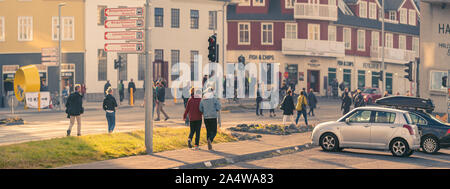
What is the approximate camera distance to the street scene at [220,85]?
18.2m

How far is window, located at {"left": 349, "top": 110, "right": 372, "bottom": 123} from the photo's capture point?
20172 mm

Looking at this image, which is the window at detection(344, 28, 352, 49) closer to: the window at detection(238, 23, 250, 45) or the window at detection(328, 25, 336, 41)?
the window at detection(328, 25, 336, 41)

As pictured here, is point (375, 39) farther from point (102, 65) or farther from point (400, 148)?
point (400, 148)

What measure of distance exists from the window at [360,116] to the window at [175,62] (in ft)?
127

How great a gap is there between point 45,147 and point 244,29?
47.9 metres

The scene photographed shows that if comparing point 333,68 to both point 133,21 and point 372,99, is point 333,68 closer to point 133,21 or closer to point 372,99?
point 372,99

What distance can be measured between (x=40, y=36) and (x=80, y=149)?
1522 inches

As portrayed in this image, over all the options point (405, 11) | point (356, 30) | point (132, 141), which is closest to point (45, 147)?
point (132, 141)

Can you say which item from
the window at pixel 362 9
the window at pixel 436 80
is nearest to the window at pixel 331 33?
the window at pixel 362 9

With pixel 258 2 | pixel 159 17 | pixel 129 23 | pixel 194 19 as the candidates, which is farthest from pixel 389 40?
pixel 129 23

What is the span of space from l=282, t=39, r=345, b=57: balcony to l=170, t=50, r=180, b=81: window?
426 inches

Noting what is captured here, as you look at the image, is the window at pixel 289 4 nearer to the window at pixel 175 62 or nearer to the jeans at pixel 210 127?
the window at pixel 175 62

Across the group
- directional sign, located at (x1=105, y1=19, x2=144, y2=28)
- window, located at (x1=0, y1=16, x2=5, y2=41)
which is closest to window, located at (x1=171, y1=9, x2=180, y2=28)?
window, located at (x1=0, y1=16, x2=5, y2=41)
